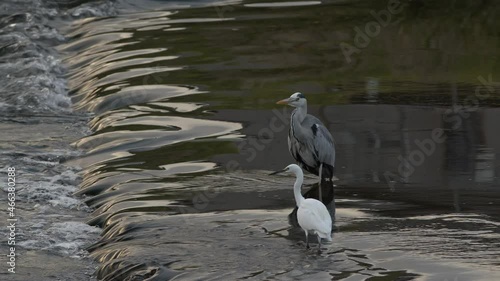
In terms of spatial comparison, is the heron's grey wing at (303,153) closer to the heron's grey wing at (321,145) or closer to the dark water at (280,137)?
the heron's grey wing at (321,145)

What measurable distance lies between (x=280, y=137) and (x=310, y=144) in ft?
7.57

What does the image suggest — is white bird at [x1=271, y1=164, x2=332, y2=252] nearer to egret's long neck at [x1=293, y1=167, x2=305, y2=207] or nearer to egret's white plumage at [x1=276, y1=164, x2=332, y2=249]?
egret's white plumage at [x1=276, y1=164, x2=332, y2=249]

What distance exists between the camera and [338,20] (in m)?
22.7

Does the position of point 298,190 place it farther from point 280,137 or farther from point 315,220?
point 280,137

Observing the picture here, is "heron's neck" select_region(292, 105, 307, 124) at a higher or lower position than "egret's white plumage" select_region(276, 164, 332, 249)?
higher

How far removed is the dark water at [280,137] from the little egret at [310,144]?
29 cm

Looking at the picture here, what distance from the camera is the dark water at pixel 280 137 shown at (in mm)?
10375

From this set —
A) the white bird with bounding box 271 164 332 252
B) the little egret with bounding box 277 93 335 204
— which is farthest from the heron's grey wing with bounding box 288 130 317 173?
the white bird with bounding box 271 164 332 252

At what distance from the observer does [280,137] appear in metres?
15.0

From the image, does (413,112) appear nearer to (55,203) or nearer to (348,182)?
(348,182)

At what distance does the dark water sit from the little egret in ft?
0.97

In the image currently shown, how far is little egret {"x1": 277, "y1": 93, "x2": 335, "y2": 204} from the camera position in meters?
12.6

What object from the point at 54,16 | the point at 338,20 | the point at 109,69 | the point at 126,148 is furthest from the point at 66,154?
the point at 54,16

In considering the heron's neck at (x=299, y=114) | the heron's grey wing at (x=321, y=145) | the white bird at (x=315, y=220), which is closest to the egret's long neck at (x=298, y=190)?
the white bird at (x=315, y=220)
